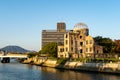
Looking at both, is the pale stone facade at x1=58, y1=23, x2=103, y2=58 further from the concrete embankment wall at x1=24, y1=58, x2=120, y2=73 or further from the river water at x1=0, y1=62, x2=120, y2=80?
the river water at x1=0, y1=62, x2=120, y2=80

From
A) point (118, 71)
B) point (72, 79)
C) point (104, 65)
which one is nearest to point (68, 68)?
point (104, 65)

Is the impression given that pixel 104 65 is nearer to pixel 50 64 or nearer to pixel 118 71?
pixel 118 71

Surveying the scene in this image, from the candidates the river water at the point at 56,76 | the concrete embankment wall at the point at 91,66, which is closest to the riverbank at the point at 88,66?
the concrete embankment wall at the point at 91,66

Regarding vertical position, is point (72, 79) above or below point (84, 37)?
below

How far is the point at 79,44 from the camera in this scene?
156 metres

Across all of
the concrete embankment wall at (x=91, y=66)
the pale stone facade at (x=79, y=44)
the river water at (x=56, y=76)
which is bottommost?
the river water at (x=56, y=76)

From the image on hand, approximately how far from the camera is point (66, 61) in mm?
143875

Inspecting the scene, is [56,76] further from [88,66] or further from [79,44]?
[79,44]

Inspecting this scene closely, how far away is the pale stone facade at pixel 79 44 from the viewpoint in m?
149

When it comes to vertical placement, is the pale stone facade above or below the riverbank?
above

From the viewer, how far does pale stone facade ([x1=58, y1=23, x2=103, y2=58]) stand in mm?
149375

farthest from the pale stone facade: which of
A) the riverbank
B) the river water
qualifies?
the river water

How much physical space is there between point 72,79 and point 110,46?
74343mm

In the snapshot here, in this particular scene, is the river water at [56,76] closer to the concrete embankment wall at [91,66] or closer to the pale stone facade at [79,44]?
the concrete embankment wall at [91,66]
